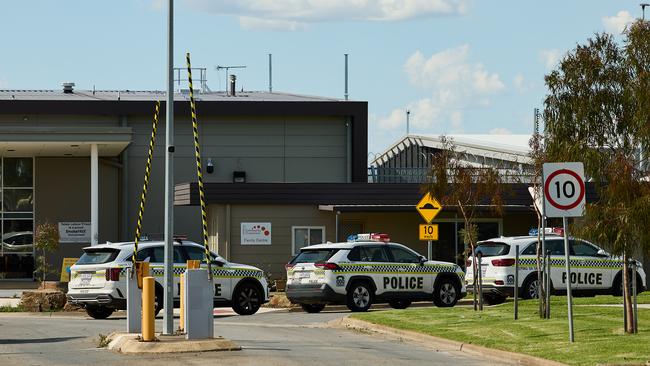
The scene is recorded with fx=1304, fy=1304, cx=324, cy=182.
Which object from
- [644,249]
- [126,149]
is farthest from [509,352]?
[126,149]

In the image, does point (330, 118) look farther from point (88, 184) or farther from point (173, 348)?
point (173, 348)

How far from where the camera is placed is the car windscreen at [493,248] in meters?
29.7

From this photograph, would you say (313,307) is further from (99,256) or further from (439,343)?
(439,343)

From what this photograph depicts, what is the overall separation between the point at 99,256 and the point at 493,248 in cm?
899

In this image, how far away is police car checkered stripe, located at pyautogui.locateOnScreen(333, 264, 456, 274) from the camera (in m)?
28.7

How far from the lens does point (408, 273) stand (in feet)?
96.6

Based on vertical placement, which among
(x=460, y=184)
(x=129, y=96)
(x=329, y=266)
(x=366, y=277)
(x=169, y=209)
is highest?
(x=129, y=96)

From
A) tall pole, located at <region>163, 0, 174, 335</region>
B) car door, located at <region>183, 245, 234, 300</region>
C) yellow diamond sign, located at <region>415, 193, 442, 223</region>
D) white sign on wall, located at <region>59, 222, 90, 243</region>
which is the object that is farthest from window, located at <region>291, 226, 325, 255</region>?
tall pole, located at <region>163, 0, 174, 335</region>

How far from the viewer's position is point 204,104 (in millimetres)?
46781

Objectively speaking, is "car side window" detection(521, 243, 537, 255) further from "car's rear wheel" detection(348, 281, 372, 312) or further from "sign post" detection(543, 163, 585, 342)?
"sign post" detection(543, 163, 585, 342)

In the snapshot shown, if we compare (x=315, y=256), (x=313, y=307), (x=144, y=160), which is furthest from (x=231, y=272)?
Result: (x=144, y=160)

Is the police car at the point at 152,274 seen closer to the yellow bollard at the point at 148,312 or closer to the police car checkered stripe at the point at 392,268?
the police car checkered stripe at the point at 392,268

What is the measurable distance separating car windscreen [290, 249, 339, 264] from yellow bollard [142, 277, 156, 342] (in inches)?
421

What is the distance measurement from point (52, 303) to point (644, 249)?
16940 mm
